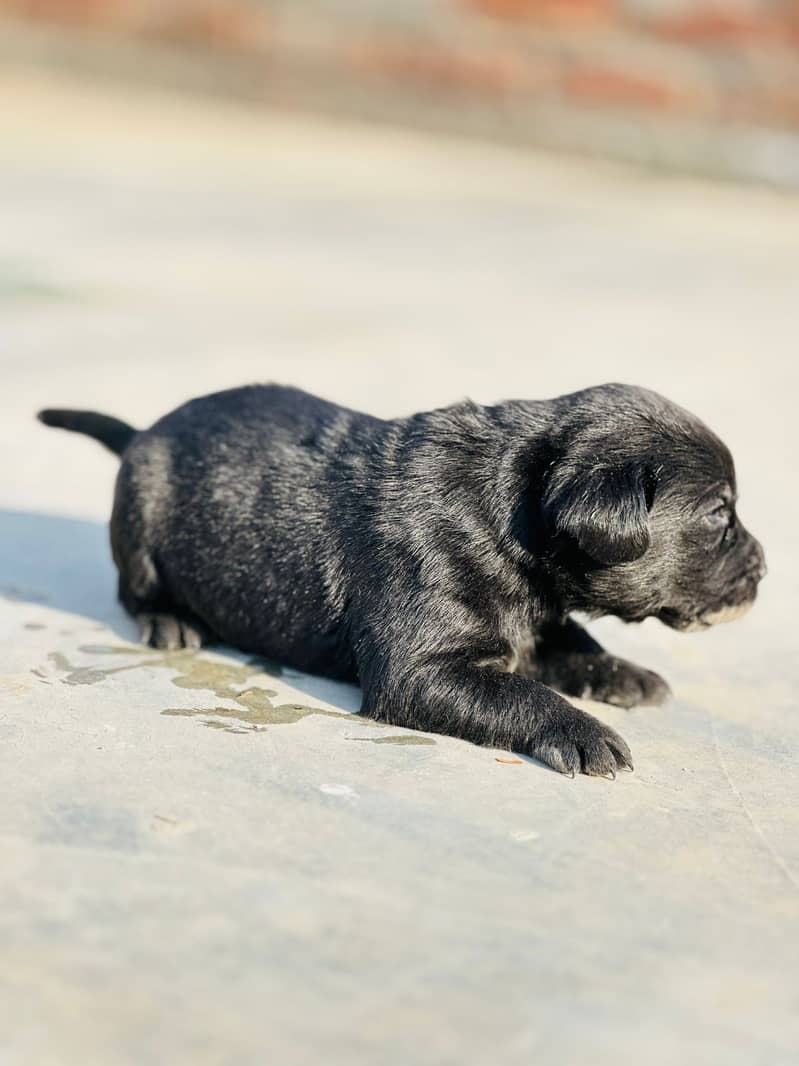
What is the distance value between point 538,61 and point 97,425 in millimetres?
15162

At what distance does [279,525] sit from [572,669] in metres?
1.03

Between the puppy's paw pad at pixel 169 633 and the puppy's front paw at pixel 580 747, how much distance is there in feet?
4.48

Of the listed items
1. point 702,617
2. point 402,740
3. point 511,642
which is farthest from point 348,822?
point 702,617

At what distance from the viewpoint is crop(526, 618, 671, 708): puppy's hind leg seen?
4.77 m

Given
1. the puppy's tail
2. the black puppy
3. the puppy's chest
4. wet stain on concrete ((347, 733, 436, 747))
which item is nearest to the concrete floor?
wet stain on concrete ((347, 733, 436, 747))

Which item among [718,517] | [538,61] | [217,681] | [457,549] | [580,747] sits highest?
[538,61]

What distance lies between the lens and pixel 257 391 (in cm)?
528

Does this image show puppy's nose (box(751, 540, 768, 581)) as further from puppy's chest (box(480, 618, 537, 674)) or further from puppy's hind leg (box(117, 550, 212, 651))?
puppy's hind leg (box(117, 550, 212, 651))

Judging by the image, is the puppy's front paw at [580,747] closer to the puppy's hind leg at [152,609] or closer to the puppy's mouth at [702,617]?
the puppy's mouth at [702,617]

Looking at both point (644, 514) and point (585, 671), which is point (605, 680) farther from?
point (644, 514)

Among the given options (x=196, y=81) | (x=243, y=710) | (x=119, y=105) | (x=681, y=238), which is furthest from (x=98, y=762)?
(x=196, y=81)

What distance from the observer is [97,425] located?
5707 mm

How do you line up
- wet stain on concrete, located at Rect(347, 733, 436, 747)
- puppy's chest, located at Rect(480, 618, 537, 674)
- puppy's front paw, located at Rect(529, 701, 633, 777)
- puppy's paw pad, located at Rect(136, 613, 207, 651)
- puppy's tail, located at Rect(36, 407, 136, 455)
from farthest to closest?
puppy's tail, located at Rect(36, 407, 136, 455) < puppy's paw pad, located at Rect(136, 613, 207, 651) < puppy's chest, located at Rect(480, 618, 537, 674) < wet stain on concrete, located at Rect(347, 733, 436, 747) < puppy's front paw, located at Rect(529, 701, 633, 777)

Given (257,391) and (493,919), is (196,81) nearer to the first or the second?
(257,391)
